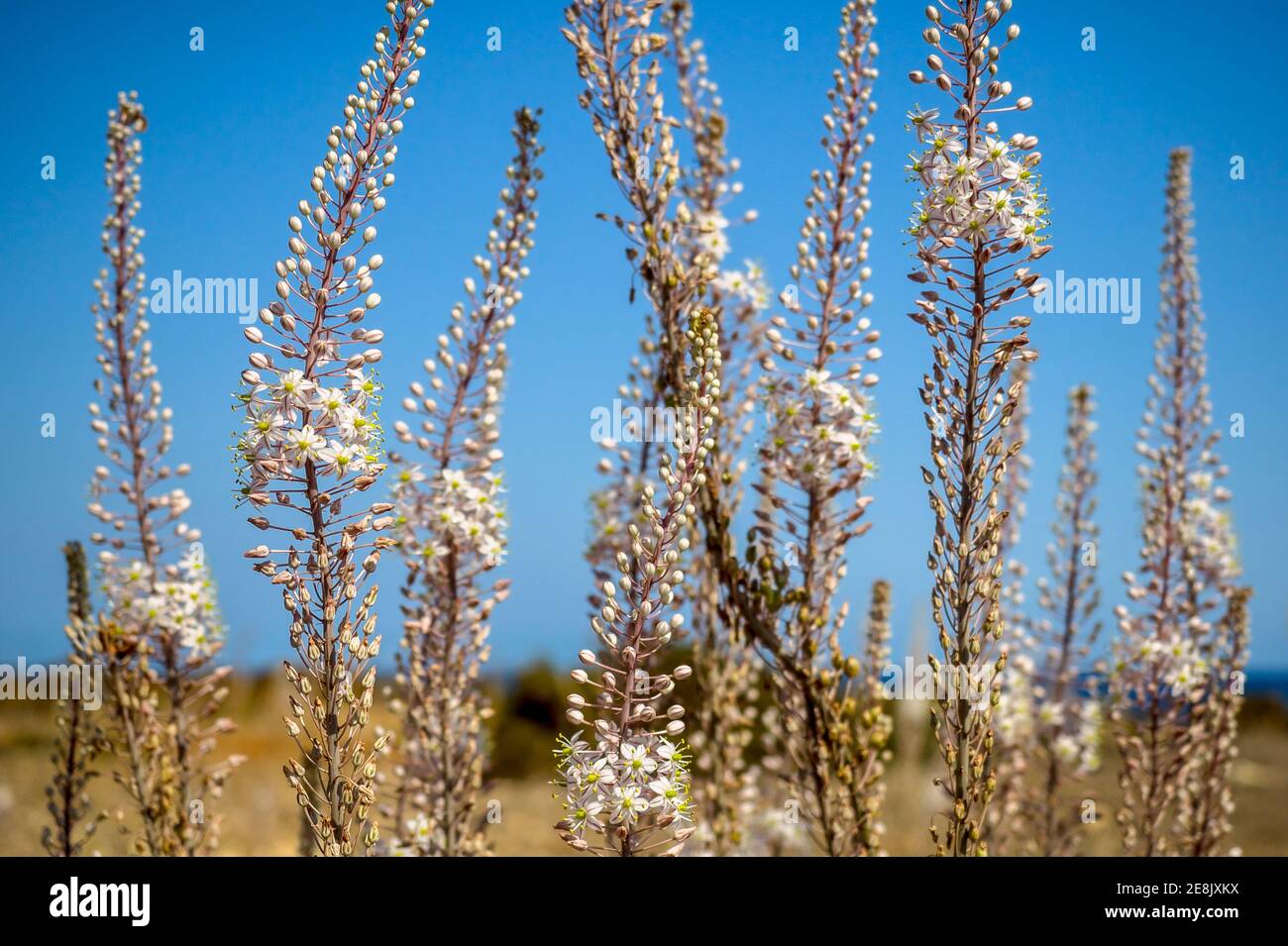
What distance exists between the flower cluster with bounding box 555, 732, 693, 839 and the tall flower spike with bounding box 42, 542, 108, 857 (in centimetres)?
286

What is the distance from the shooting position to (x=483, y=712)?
15.5ft

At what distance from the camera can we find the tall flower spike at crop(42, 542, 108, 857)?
15.9ft

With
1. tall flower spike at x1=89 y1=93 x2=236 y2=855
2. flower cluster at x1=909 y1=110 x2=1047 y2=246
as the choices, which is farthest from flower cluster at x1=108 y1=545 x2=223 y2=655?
flower cluster at x1=909 y1=110 x2=1047 y2=246

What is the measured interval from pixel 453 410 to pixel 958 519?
2.31m

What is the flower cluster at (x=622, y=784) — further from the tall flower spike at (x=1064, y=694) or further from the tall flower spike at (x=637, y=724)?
the tall flower spike at (x=1064, y=694)

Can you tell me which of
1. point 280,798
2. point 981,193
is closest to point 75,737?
point 981,193

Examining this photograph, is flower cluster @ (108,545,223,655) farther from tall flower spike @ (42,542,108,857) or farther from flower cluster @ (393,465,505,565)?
flower cluster @ (393,465,505,565)

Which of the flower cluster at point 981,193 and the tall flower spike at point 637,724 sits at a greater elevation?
the flower cluster at point 981,193

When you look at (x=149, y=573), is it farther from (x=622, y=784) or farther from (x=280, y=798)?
(x=280, y=798)

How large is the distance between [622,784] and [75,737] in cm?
327

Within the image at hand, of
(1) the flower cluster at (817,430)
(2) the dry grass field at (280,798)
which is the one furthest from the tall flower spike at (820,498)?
(2) the dry grass field at (280,798)

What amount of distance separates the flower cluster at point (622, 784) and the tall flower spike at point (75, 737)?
286 cm

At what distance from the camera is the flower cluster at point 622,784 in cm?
320
